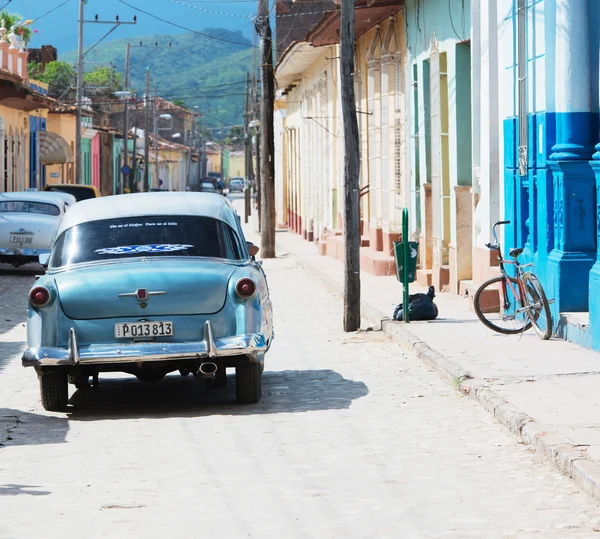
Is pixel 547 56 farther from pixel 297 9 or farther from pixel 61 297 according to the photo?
pixel 297 9

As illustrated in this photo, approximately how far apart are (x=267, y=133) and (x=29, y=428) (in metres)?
21.5

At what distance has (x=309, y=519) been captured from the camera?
6.31 metres

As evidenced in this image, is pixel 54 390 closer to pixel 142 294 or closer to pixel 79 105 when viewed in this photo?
pixel 142 294

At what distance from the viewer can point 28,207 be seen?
84.8ft

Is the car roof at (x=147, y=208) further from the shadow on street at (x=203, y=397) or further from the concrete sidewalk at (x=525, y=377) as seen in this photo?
the concrete sidewalk at (x=525, y=377)

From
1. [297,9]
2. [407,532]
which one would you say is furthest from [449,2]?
[297,9]

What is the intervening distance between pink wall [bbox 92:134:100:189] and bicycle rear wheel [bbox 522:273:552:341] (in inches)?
2303

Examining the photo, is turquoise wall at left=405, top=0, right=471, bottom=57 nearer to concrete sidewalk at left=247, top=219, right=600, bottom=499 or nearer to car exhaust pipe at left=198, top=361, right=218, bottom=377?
concrete sidewalk at left=247, top=219, right=600, bottom=499

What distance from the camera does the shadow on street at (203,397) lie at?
31.8 ft

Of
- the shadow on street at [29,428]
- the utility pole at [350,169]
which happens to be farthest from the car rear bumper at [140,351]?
the utility pole at [350,169]

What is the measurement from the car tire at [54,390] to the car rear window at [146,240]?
87 cm

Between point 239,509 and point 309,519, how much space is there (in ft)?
1.33

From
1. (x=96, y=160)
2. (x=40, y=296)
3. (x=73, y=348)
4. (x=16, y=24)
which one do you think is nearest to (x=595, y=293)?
(x=73, y=348)

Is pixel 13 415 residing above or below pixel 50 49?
below
